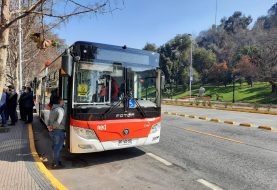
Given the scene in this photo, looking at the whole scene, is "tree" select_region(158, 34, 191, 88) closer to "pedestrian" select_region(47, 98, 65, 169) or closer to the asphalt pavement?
the asphalt pavement

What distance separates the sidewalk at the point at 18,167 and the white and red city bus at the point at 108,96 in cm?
113

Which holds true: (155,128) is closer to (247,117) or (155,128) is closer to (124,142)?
(124,142)

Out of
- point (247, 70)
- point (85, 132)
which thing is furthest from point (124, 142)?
point (247, 70)

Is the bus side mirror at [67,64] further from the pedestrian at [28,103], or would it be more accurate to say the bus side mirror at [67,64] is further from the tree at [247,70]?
the tree at [247,70]

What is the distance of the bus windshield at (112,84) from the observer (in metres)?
7.09

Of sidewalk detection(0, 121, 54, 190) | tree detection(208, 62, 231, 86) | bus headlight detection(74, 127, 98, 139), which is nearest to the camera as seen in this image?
sidewalk detection(0, 121, 54, 190)

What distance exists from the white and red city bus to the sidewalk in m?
1.13

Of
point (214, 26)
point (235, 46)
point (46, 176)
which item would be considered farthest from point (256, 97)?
point (214, 26)

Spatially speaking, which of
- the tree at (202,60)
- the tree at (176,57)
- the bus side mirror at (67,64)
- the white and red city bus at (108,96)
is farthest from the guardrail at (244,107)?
the tree at (202,60)

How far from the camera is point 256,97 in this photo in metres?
40.1

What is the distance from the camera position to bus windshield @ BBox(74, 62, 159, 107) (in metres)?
7.09

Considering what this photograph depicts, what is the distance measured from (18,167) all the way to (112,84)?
2891 millimetres

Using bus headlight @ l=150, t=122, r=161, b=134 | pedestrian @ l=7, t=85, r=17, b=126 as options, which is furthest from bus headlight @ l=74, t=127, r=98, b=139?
pedestrian @ l=7, t=85, r=17, b=126

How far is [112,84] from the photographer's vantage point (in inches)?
293
